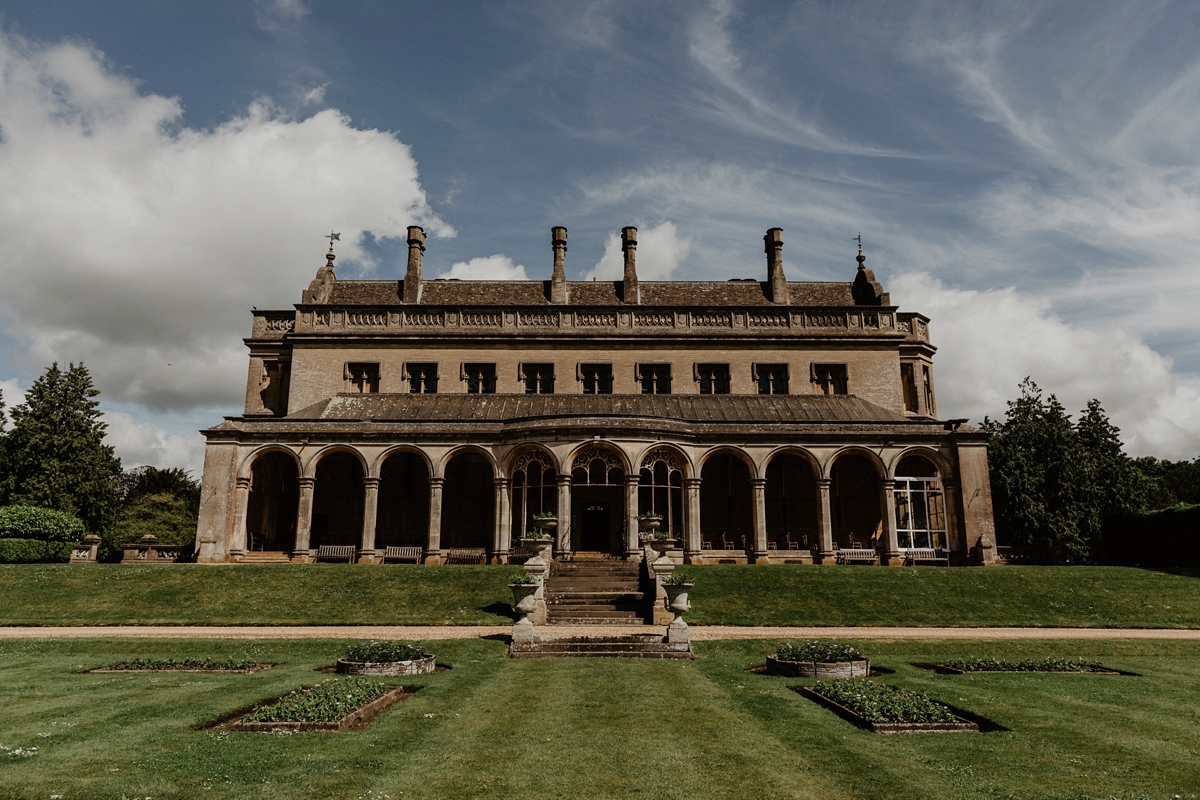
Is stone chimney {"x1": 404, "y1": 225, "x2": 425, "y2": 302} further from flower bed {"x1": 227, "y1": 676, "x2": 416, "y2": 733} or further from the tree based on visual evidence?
flower bed {"x1": 227, "y1": 676, "x2": 416, "y2": 733}

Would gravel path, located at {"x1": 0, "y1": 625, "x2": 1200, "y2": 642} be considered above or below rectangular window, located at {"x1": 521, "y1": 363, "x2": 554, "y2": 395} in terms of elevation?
below

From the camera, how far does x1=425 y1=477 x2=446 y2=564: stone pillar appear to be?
98.3 feet

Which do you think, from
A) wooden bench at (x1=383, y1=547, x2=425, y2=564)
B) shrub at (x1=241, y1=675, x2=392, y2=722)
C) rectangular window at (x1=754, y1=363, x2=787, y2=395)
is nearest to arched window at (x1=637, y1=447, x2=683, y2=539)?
rectangular window at (x1=754, y1=363, x2=787, y2=395)

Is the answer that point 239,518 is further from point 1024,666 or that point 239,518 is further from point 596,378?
point 1024,666

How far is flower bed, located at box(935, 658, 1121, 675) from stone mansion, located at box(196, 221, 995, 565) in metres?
14.7

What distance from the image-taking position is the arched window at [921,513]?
105 ft

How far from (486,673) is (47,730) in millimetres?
6865

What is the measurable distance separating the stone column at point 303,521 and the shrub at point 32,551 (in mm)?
10474

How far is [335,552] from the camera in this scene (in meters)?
30.6

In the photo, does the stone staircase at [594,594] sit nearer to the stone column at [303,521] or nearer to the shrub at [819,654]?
the shrub at [819,654]

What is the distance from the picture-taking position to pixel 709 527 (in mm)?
34250

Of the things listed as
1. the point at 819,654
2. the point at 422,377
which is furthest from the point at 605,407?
the point at 819,654

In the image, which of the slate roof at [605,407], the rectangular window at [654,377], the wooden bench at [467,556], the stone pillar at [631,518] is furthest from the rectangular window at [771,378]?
the wooden bench at [467,556]

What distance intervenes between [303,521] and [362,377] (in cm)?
1016
